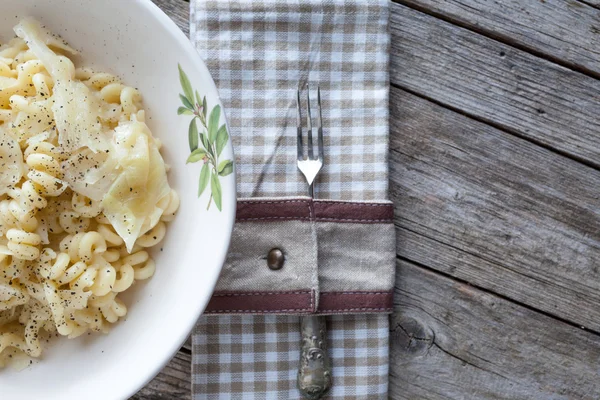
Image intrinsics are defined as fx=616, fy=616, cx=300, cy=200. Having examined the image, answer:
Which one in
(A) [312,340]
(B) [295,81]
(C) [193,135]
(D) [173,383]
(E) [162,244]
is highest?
(B) [295,81]

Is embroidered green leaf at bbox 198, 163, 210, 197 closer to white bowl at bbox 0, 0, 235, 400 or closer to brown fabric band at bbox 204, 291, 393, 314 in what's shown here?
white bowl at bbox 0, 0, 235, 400

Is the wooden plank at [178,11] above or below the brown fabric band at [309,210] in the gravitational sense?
above

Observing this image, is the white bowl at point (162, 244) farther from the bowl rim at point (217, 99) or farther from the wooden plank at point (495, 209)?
the wooden plank at point (495, 209)

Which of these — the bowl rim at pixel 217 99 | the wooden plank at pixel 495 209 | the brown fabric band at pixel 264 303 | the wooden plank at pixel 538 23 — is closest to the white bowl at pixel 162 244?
the bowl rim at pixel 217 99

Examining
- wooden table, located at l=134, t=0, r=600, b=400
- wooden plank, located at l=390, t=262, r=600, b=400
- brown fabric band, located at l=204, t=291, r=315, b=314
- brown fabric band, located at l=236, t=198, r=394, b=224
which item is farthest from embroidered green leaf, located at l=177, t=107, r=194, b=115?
wooden plank, located at l=390, t=262, r=600, b=400

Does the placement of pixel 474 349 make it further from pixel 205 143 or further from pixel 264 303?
pixel 205 143

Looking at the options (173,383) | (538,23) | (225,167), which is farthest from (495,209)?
(173,383)
